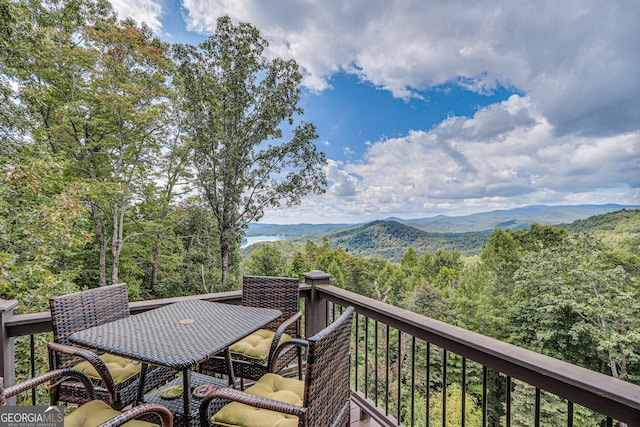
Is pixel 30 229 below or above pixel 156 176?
below

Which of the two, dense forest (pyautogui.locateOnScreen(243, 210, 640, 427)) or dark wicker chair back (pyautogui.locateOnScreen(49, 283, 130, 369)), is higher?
dark wicker chair back (pyautogui.locateOnScreen(49, 283, 130, 369))

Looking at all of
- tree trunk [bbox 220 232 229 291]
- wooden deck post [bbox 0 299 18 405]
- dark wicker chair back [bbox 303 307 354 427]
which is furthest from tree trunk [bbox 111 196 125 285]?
dark wicker chair back [bbox 303 307 354 427]

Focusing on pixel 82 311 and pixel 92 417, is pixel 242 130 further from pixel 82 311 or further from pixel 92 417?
pixel 92 417

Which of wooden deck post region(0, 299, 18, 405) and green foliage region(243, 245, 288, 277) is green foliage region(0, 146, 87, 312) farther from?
green foliage region(243, 245, 288, 277)

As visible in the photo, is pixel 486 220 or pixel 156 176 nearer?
pixel 156 176

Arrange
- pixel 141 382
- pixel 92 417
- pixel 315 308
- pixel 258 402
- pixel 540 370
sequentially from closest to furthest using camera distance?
pixel 540 370 < pixel 258 402 < pixel 92 417 < pixel 141 382 < pixel 315 308

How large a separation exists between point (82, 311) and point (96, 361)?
1.95 ft

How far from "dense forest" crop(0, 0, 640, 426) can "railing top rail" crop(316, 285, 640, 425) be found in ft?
16.4

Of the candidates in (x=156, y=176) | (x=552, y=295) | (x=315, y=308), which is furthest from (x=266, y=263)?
(x=552, y=295)

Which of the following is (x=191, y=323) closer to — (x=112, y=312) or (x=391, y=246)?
(x=112, y=312)

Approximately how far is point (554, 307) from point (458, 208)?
8582 mm

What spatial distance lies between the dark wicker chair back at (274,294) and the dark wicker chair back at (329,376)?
1020 mm

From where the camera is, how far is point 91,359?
152 centimetres

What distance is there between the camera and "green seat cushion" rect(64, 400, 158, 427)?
1.25 metres
